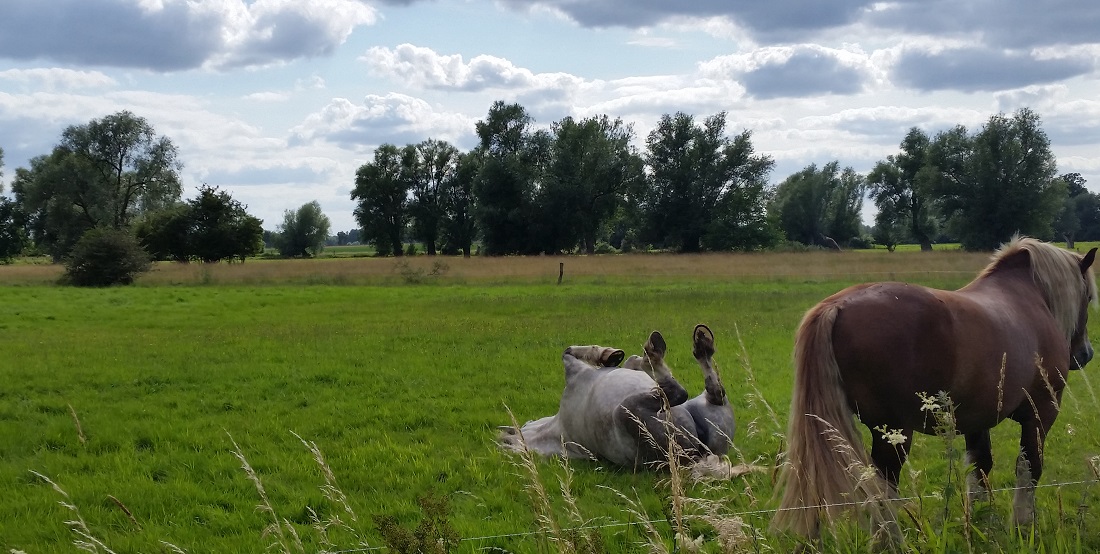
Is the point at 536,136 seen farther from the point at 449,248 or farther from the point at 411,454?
the point at 411,454

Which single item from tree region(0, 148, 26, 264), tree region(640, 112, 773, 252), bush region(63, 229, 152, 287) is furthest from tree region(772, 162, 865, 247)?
tree region(0, 148, 26, 264)

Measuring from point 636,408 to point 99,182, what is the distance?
2547 inches

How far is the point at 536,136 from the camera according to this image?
62312 millimetres

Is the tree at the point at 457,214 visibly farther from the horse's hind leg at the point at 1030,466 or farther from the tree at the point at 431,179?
the horse's hind leg at the point at 1030,466

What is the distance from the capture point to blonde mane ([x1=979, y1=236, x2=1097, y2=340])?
193 inches

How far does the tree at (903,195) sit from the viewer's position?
6912 centimetres

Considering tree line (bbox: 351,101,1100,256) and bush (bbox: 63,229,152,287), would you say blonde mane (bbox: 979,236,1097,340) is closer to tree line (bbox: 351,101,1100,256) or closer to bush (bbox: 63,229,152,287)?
bush (bbox: 63,229,152,287)

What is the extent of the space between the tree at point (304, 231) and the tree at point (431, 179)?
3553cm

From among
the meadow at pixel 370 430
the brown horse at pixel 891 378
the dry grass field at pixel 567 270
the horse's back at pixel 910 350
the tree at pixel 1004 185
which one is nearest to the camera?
the brown horse at pixel 891 378

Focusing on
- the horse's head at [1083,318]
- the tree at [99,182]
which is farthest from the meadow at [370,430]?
the tree at [99,182]

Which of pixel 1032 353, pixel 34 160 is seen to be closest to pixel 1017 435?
pixel 1032 353

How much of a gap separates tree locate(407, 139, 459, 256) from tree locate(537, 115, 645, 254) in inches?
784

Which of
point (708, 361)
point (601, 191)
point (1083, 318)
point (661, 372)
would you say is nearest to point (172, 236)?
point (601, 191)

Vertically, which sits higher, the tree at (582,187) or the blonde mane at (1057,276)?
the tree at (582,187)
